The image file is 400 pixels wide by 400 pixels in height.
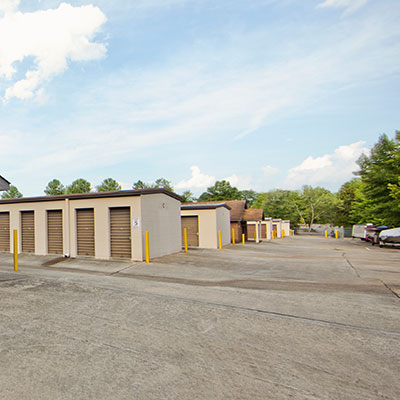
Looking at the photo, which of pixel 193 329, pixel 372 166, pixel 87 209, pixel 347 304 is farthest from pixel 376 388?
pixel 372 166

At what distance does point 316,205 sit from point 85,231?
7428cm

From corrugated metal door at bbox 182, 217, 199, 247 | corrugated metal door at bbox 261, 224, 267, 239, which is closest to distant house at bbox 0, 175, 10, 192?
corrugated metal door at bbox 182, 217, 199, 247

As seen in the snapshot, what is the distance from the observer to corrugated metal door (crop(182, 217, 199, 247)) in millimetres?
20312

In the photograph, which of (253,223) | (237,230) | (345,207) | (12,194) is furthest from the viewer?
(12,194)

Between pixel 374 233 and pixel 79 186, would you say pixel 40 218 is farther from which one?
pixel 79 186

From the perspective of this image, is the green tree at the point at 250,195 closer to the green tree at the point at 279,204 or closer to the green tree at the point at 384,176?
the green tree at the point at 279,204

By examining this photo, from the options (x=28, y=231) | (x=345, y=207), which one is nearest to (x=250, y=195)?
(x=345, y=207)

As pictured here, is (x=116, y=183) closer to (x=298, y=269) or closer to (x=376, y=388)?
(x=298, y=269)

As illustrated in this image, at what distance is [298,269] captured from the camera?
37.7ft

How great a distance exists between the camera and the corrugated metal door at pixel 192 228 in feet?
66.6

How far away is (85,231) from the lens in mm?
13672

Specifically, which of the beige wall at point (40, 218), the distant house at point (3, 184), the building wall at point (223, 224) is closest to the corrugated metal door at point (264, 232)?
the building wall at point (223, 224)

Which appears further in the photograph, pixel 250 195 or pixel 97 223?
pixel 250 195

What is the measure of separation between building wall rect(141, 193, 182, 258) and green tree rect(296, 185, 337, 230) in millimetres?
69071
